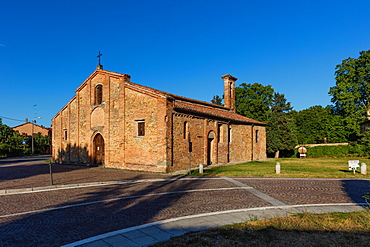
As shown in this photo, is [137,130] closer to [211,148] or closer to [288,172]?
[211,148]

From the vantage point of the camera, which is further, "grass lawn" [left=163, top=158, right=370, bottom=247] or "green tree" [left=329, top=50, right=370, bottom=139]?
"green tree" [left=329, top=50, right=370, bottom=139]

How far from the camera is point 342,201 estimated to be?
27.5ft

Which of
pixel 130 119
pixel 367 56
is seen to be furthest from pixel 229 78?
pixel 367 56

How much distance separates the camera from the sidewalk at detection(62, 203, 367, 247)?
4.76 metres

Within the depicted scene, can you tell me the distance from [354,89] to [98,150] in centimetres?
3779

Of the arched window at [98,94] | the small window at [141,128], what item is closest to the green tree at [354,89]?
the small window at [141,128]

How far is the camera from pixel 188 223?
588 centimetres

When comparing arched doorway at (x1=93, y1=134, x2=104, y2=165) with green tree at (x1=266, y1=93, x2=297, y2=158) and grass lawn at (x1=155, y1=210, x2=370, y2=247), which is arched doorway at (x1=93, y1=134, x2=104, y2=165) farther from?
green tree at (x1=266, y1=93, x2=297, y2=158)

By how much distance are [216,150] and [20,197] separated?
15.4 m

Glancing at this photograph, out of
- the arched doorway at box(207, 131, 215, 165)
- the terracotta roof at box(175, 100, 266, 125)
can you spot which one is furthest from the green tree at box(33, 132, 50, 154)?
the arched doorway at box(207, 131, 215, 165)

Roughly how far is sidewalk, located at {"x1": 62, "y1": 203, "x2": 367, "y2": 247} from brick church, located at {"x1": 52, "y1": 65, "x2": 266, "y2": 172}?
9.64 metres

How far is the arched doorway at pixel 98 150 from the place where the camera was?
20891mm

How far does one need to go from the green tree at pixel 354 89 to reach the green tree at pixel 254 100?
10940 mm

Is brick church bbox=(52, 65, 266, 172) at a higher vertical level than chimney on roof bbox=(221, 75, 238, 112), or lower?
lower
